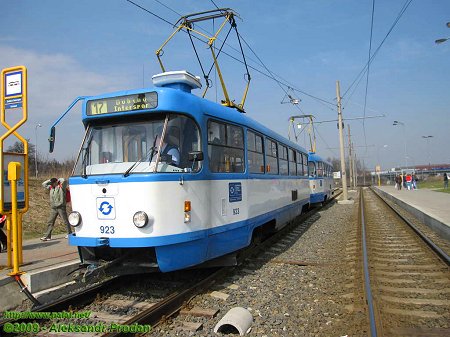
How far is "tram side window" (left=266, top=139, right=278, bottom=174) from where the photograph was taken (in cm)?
913

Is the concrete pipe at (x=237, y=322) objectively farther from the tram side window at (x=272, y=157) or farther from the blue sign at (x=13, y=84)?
the blue sign at (x=13, y=84)

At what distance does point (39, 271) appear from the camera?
6234mm

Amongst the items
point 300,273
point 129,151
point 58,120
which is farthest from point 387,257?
point 58,120

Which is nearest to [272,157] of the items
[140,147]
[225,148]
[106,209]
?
[225,148]

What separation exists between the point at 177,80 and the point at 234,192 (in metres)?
2.13

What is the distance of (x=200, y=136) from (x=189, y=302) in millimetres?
2377

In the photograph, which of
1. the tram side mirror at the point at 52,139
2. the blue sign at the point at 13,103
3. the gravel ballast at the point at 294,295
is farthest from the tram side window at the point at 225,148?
the blue sign at the point at 13,103

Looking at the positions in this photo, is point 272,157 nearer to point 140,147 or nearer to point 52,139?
point 140,147

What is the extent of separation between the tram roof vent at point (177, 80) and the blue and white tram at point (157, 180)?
0.06 feet

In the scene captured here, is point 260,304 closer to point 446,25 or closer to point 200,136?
point 200,136

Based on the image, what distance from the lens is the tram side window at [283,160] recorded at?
1066cm

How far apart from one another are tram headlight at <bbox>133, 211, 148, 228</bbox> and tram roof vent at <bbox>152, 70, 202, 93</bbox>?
2484mm

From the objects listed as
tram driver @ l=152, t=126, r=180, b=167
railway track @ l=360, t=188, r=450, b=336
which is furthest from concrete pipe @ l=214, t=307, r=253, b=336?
tram driver @ l=152, t=126, r=180, b=167

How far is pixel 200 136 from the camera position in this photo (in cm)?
587
